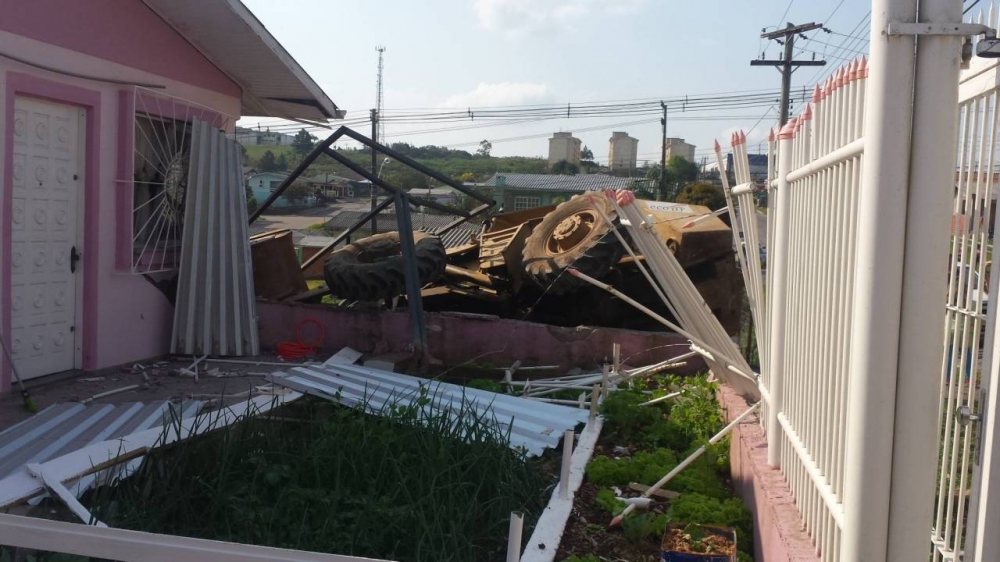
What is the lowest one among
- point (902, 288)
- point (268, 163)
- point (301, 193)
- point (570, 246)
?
point (902, 288)

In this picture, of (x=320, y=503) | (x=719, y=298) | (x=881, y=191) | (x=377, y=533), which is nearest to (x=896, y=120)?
(x=881, y=191)

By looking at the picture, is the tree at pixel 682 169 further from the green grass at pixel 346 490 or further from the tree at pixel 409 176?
the green grass at pixel 346 490

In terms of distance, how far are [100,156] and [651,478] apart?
18.7 ft

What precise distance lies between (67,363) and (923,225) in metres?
7.19

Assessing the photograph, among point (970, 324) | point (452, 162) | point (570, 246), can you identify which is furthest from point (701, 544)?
point (452, 162)

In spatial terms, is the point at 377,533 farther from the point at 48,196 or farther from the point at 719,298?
the point at 719,298

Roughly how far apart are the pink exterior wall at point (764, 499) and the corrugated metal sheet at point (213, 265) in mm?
5043

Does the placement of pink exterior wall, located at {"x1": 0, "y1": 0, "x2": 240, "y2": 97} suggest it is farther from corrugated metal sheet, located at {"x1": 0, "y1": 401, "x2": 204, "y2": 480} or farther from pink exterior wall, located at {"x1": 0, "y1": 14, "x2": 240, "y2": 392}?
corrugated metal sheet, located at {"x1": 0, "y1": 401, "x2": 204, "y2": 480}

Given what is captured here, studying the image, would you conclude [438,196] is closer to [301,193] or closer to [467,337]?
[301,193]

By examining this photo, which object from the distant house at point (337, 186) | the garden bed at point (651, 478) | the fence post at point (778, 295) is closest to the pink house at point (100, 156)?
the garden bed at point (651, 478)

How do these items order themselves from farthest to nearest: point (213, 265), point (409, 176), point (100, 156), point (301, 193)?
point (409, 176) → point (301, 193) → point (213, 265) → point (100, 156)

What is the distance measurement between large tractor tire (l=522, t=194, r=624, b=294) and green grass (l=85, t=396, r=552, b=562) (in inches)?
177

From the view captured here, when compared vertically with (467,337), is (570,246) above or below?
above

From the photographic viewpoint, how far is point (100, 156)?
7.75 meters
